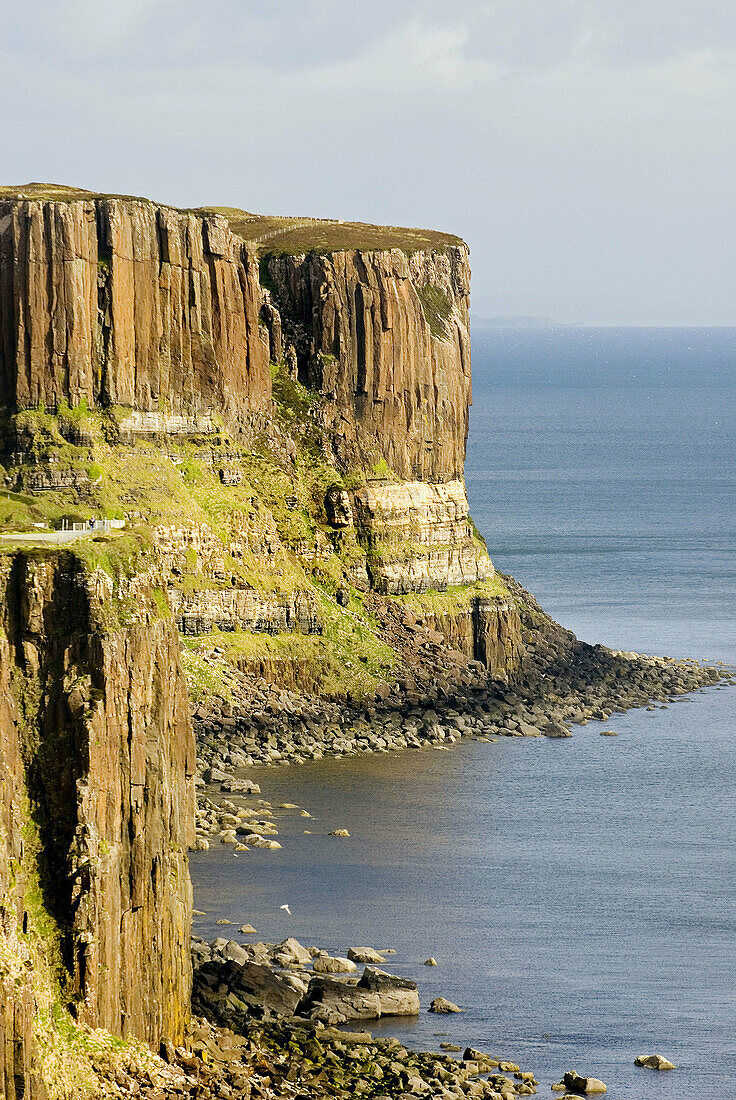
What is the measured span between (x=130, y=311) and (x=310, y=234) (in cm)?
1994

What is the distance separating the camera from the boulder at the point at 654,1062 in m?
59.6

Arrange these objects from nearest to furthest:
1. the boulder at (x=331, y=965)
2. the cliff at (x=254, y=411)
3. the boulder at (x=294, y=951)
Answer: the boulder at (x=331, y=965) → the boulder at (x=294, y=951) → the cliff at (x=254, y=411)

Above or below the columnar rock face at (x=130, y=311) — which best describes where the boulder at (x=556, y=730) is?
below

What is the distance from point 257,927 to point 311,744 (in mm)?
30526

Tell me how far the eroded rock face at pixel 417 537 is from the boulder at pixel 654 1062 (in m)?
58.8

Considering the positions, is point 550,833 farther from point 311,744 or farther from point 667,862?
point 311,744

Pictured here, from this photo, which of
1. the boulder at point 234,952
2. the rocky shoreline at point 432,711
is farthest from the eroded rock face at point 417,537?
the boulder at point 234,952

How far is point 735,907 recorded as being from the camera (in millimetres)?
76000

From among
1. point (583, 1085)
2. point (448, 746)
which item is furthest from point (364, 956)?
point (448, 746)

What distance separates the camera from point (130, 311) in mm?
109875

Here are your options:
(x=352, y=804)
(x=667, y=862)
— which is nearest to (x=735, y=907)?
(x=667, y=862)

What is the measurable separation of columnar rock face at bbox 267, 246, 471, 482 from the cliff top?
1.75m

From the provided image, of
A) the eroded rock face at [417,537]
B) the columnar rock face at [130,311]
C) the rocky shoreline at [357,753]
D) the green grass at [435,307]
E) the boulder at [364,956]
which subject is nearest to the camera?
the rocky shoreline at [357,753]

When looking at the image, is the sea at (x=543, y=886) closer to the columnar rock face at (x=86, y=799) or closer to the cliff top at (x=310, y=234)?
the columnar rock face at (x=86, y=799)
